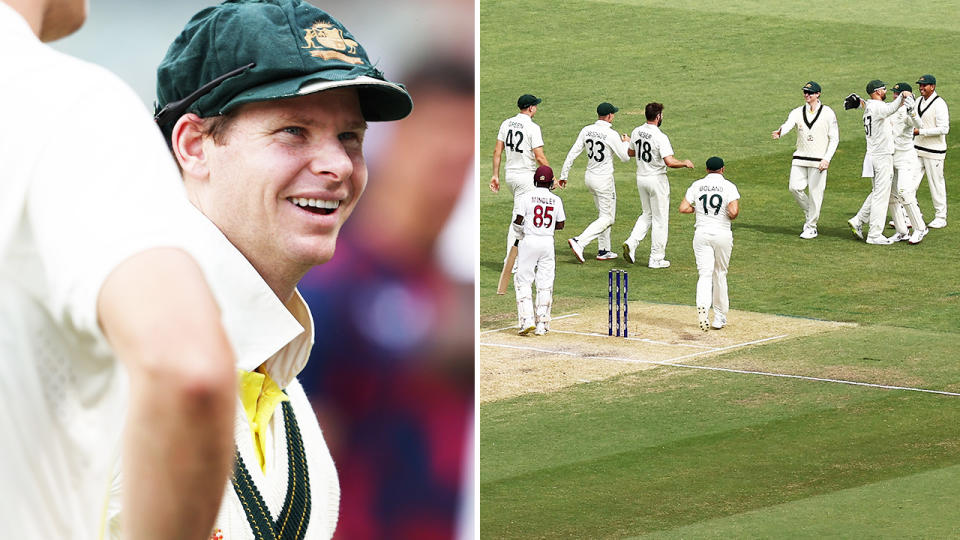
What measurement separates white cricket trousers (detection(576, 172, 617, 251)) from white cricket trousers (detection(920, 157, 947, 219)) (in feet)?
14.3

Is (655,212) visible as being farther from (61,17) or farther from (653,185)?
(61,17)

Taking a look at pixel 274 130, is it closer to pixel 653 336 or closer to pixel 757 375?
pixel 757 375

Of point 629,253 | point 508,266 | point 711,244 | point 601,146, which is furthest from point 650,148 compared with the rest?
point 508,266

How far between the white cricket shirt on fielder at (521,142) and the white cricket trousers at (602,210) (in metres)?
0.78

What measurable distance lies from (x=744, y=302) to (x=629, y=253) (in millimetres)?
2363

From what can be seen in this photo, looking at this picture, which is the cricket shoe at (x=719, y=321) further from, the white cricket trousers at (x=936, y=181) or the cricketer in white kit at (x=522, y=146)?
the white cricket trousers at (x=936, y=181)

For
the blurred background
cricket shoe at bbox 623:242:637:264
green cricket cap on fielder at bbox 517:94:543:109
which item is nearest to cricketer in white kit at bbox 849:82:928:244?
cricket shoe at bbox 623:242:637:264

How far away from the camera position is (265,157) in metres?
2.09

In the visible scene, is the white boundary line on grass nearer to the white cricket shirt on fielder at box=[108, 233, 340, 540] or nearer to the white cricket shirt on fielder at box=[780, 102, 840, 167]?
the white cricket shirt on fielder at box=[780, 102, 840, 167]

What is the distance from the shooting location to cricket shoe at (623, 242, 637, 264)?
17562 millimetres

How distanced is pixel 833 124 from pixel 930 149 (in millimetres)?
1619

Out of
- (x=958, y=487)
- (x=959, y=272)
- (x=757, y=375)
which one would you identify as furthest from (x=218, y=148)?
(x=959, y=272)

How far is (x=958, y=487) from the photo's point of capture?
958cm

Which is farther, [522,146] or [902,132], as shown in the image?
[902,132]
